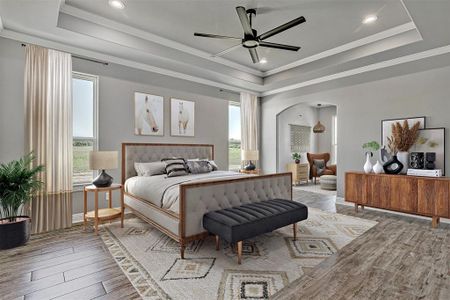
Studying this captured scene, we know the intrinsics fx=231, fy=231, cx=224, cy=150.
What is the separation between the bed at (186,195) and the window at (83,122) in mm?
631

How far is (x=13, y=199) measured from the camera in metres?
2.99

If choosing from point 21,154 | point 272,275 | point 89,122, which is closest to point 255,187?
point 272,275

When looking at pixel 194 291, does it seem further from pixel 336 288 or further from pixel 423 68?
pixel 423 68

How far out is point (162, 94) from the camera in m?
5.12

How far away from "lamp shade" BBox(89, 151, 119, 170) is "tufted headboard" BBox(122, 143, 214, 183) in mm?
879

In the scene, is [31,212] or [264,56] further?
[264,56]

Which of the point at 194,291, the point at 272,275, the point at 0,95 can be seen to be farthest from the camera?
the point at 0,95

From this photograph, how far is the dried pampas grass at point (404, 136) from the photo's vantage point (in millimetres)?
4395

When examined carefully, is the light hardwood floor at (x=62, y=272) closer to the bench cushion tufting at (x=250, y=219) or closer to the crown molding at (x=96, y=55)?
the bench cushion tufting at (x=250, y=219)

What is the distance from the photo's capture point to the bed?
2.74 m

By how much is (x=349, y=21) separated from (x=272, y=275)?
3.79 meters

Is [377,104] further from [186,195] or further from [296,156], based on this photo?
[186,195]

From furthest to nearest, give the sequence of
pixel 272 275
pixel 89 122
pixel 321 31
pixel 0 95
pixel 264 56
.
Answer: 1. pixel 264 56
2. pixel 89 122
3. pixel 321 31
4. pixel 0 95
5. pixel 272 275

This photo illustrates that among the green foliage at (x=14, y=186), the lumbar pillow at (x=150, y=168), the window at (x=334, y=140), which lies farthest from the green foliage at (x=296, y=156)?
the green foliage at (x=14, y=186)
